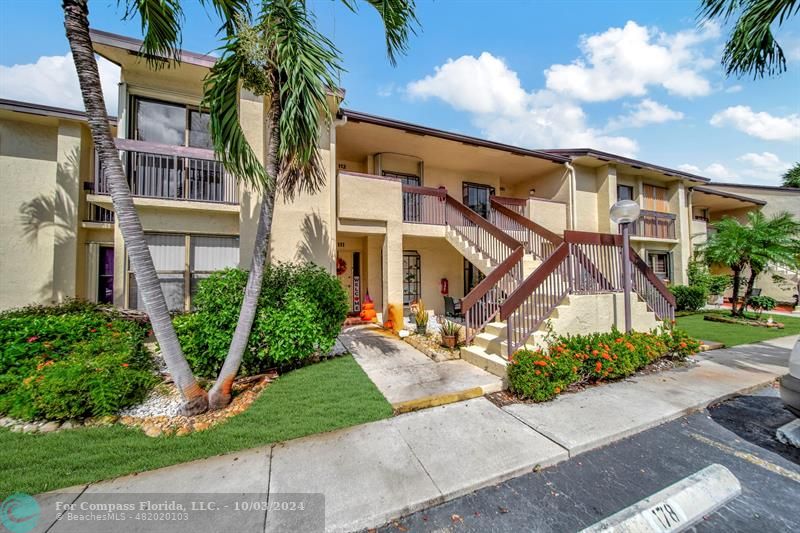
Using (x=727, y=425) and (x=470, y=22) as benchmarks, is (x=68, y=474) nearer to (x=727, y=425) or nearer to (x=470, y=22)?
(x=727, y=425)

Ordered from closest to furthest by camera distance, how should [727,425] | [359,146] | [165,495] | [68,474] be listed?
[165,495]
[68,474]
[727,425]
[359,146]

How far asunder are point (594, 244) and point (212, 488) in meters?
7.52

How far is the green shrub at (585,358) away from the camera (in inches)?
179

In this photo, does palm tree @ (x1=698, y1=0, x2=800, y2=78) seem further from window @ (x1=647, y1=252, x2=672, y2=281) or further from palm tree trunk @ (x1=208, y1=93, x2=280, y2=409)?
window @ (x1=647, y1=252, x2=672, y2=281)

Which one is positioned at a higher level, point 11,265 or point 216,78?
point 216,78

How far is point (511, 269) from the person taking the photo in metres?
7.22

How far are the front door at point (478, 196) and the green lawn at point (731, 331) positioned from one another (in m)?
8.31

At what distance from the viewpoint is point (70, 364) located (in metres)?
4.33

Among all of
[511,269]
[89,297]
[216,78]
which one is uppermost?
[216,78]

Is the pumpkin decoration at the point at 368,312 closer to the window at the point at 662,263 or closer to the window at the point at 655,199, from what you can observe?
the window at the point at 655,199

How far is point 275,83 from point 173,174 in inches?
204

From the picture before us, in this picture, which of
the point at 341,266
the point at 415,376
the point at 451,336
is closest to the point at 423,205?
the point at 341,266

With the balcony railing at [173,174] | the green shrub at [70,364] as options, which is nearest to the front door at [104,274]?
the balcony railing at [173,174]

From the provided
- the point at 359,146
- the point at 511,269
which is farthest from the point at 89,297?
the point at 511,269
